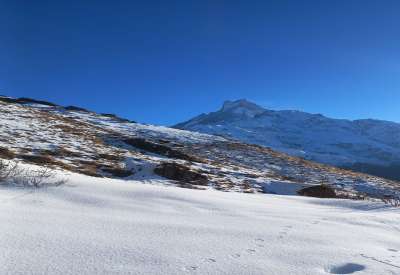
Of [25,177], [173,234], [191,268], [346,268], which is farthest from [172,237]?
[25,177]

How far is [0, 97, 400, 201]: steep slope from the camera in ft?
63.4

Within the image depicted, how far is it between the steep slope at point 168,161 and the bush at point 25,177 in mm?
9916

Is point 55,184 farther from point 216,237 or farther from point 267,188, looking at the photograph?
point 267,188

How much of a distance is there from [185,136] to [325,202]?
3228 centimetres

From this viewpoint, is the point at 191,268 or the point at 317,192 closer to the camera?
the point at 191,268

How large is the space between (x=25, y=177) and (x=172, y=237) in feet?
12.7

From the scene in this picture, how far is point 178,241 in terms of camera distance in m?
4.24

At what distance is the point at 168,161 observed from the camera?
24453 millimetres

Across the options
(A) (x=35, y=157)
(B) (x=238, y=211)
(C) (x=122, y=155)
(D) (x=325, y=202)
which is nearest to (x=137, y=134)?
(C) (x=122, y=155)

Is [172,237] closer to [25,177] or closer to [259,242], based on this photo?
[259,242]

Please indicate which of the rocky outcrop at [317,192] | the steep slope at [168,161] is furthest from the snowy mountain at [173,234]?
the steep slope at [168,161]

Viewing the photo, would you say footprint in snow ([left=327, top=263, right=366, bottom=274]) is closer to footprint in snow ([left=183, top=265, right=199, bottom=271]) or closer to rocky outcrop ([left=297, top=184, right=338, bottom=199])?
footprint in snow ([left=183, top=265, right=199, bottom=271])

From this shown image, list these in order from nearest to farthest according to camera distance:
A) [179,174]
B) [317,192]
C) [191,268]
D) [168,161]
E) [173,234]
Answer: [191,268] < [173,234] < [317,192] < [179,174] < [168,161]

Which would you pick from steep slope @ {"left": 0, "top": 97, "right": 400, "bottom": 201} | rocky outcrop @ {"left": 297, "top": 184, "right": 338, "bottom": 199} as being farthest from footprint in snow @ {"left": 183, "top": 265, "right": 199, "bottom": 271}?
rocky outcrop @ {"left": 297, "top": 184, "right": 338, "bottom": 199}
